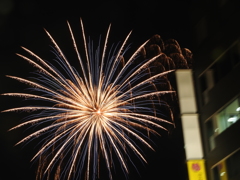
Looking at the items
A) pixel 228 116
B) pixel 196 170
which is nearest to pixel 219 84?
pixel 228 116

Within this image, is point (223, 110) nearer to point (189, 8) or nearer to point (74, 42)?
point (189, 8)

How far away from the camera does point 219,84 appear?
24.3 metres

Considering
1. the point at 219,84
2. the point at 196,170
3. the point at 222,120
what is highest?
the point at 219,84

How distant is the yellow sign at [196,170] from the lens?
2133 centimetres

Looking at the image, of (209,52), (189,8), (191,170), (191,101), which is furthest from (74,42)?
(191,170)

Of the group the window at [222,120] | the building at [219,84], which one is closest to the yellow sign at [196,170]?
the building at [219,84]

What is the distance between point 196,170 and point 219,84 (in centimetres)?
479

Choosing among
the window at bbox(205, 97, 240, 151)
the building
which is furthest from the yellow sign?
the window at bbox(205, 97, 240, 151)

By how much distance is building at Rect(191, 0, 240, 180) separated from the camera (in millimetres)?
22875

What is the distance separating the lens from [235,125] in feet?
74.0

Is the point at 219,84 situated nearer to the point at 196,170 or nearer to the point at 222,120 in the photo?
the point at 222,120

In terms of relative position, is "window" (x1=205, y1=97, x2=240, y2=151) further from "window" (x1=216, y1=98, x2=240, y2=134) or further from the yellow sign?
the yellow sign

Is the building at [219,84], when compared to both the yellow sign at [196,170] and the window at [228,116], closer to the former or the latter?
the window at [228,116]

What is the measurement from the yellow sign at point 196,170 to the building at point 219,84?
0.47m
